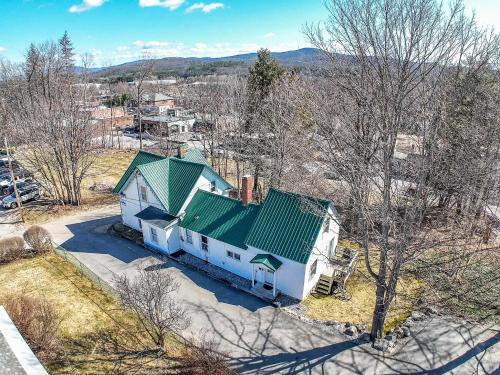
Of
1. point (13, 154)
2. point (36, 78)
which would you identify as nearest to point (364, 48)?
point (36, 78)

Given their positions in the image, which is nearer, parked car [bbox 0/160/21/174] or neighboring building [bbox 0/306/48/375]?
neighboring building [bbox 0/306/48/375]

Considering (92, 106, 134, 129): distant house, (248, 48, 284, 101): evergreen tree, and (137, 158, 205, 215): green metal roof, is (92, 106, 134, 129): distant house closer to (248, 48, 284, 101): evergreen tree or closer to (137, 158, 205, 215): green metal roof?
(248, 48, 284, 101): evergreen tree

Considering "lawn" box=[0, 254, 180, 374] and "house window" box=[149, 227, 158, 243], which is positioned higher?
"house window" box=[149, 227, 158, 243]

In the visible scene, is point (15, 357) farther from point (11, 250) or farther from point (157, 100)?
point (157, 100)

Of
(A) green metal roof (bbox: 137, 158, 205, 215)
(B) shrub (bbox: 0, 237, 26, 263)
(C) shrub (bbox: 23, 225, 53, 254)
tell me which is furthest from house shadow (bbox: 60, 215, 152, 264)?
(A) green metal roof (bbox: 137, 158, 205, 215)

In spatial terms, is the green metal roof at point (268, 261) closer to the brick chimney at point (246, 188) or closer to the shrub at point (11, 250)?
the brick chimney at point (246, 188)

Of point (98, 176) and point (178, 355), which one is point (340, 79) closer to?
point (178, 355)
